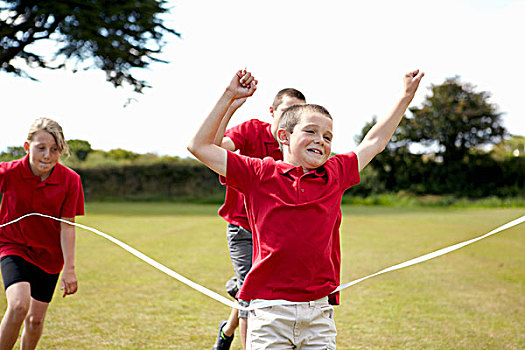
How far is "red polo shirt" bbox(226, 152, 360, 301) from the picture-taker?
Result: 249 centimetres

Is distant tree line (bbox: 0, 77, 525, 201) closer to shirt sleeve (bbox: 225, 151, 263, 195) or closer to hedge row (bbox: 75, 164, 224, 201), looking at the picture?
hedge row (bbox: 75, 164, 224, 201)

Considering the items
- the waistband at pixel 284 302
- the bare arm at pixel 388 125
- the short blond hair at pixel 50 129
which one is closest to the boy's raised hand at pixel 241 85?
the bare arm at pixel 388 125

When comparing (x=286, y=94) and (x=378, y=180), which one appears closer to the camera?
(x=286, y=94)

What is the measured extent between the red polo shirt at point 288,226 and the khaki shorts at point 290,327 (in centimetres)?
5

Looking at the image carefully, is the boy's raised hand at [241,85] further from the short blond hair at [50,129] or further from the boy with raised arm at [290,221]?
the short blond hair at [50,129]

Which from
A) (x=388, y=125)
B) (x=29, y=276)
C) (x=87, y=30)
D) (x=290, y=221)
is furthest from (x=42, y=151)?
(x=87, y=30)

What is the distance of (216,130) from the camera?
2.55 meters

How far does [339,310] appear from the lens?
6566mm

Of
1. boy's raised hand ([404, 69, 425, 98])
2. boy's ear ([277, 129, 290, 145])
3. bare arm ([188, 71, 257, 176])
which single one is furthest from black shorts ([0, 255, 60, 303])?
boy's raised hand ([404, 69, 425, 98])

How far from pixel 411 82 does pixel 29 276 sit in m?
2.86

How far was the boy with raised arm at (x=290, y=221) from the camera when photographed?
247 cm

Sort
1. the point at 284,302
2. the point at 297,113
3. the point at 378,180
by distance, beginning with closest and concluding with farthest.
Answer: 1. the point at 284,302
2. the point at 297,113
3. the point at 378,180

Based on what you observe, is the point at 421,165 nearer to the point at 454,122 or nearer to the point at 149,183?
the point at 454,122

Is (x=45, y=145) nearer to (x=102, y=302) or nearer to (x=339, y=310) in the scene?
(x=102, y=302)
